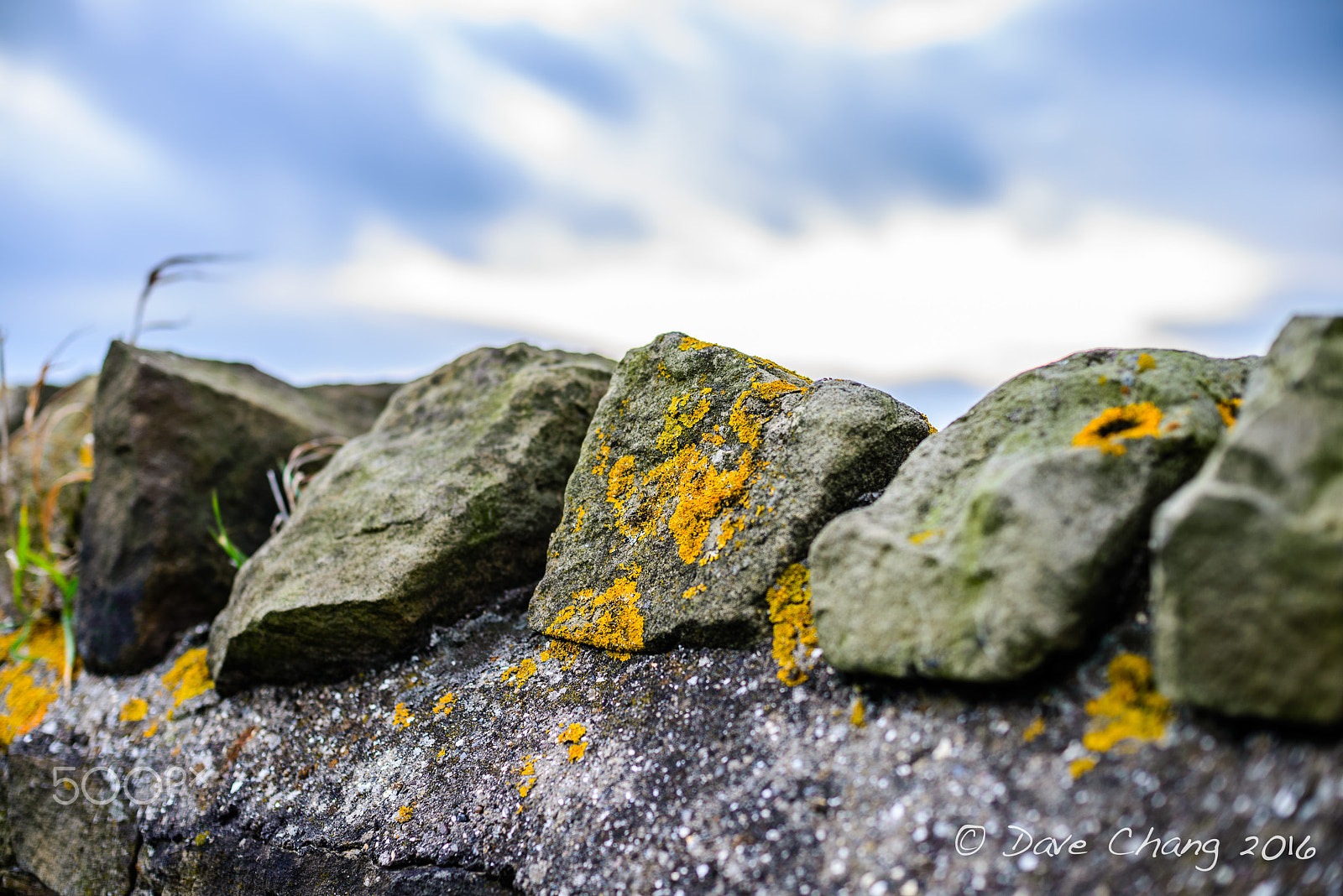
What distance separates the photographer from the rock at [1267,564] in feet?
4.46

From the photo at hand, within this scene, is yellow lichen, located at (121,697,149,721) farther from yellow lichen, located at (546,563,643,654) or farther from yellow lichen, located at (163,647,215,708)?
yellow lichen, located at (546,563,643,654)

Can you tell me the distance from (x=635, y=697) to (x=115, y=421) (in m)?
3.78

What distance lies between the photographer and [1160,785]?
1.50m

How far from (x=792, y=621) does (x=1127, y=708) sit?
2.97 feet

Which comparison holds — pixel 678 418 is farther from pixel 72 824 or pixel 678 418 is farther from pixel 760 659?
pixel 72 824

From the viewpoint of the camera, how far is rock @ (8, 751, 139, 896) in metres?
3.24

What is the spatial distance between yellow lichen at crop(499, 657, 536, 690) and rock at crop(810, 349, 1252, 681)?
4.05 feet

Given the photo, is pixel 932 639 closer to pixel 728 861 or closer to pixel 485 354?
pixel 728 861

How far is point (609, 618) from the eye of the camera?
103 inches

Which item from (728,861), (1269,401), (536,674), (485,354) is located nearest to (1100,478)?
(1269,401)

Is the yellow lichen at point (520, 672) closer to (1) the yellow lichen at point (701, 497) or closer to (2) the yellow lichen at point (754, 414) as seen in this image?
(1) the yellow lichen at point (701, 497)

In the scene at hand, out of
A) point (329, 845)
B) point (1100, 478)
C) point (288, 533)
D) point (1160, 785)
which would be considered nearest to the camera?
point (1160, 785)

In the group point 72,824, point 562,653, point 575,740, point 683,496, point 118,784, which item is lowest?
point 72,824

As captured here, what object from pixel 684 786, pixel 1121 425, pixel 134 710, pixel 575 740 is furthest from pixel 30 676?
pixel 1121 425
